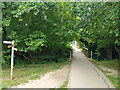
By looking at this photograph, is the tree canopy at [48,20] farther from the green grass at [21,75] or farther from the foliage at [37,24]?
the green grass at [21,75]

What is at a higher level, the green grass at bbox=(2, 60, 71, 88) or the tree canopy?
the tree canopy

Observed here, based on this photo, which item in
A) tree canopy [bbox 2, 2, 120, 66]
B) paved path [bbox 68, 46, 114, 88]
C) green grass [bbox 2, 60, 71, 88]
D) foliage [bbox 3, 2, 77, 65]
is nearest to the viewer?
paved path [bbox 68, 46, 114, 88]

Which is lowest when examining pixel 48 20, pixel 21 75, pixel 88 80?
pixel 21 75

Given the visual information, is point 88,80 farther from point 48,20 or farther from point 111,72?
point 48,20

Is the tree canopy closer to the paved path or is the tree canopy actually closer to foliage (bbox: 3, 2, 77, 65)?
→ foliage (bbox: 3, 2, 77, 65)

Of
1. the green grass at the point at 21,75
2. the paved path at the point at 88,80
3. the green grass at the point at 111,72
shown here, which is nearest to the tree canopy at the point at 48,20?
the green grass at the point at 21,75

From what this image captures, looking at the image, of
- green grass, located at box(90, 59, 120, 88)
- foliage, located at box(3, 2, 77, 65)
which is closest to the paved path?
green grass, located at box(90, 59, 120, 88)

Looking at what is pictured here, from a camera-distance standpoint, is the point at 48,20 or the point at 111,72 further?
the point at 48,20

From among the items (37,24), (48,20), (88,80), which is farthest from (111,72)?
(37,24)

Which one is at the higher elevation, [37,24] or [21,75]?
[37,24]

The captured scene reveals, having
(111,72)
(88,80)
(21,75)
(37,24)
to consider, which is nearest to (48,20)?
(37,24)

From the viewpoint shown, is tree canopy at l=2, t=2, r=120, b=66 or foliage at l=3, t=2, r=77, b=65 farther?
foliage at l=3, t=2, r=77, b=65

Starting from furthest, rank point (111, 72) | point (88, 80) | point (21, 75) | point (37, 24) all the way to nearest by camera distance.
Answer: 1. point (37, 24)
2. point (111, 72)
3. point (21, 75)
4. point (88, 80)

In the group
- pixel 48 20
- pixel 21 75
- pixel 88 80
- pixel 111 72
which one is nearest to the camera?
pixel 88 80
